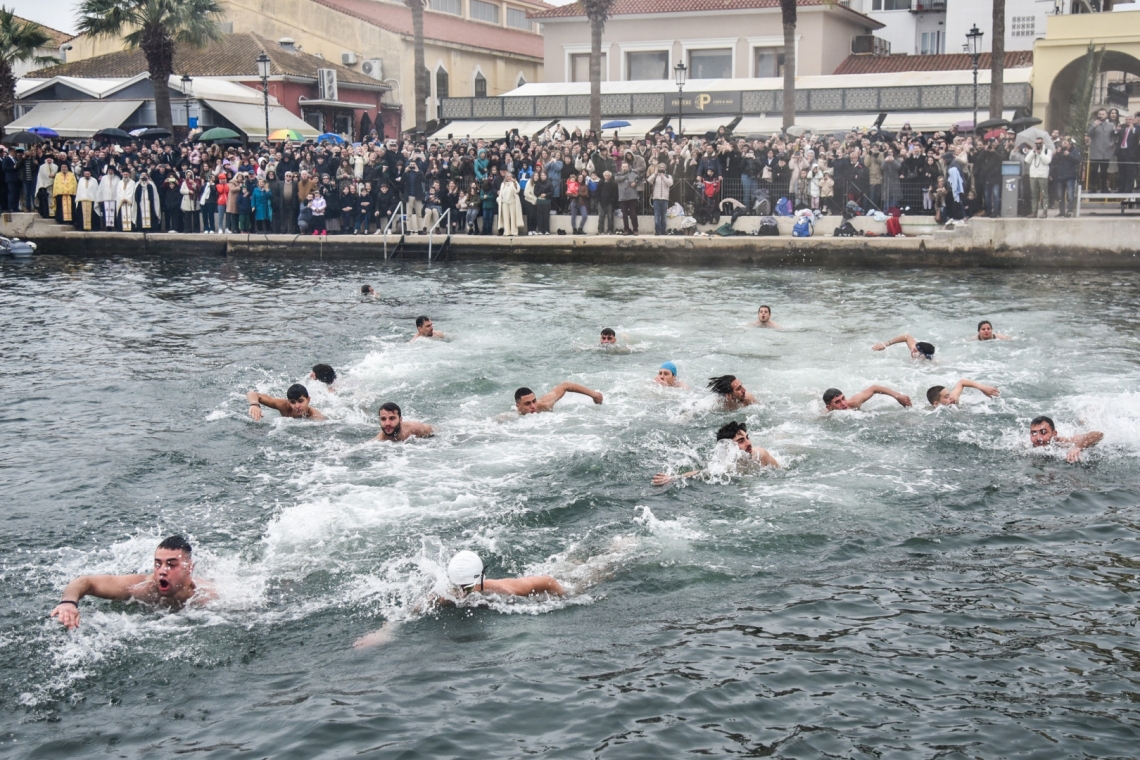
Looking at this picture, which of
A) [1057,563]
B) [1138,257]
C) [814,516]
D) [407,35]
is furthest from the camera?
[407,35]

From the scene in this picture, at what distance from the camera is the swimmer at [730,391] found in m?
13.9

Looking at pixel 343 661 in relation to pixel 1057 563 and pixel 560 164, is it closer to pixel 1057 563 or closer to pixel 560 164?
pixel 1057 563

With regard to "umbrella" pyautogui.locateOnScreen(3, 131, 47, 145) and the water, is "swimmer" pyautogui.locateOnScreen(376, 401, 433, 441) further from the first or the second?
"umbrella" pyautogui.locateOnScreen(3, 131, 47, 145)

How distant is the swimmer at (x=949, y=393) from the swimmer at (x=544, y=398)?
3792 millimetres

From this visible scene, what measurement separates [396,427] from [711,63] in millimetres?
35490

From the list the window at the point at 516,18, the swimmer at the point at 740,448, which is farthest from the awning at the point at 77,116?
the swimmer at the point at 740,448

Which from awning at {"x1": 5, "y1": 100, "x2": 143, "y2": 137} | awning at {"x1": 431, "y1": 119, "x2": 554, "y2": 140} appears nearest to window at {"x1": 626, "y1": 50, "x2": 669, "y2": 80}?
awning at {"x1": 431, "y1": 119, "x2": 554, "y2": 140}

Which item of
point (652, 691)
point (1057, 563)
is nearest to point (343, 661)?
point (652, 691)

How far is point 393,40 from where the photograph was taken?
1903 inches

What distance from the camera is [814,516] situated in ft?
35.2

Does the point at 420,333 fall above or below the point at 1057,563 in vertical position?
above

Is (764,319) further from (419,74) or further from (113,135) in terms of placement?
(419,74)

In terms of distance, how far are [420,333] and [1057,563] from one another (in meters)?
10.8

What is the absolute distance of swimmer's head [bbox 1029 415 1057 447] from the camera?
40.0 feet
